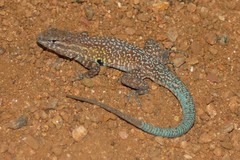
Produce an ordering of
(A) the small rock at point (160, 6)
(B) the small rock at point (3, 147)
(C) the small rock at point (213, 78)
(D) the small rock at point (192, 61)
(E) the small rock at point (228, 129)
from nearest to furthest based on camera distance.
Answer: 1. (B) the small rock at point (3, 147)
2. (E) the small rock at point (228, 129)
3. (C) the small rock at point (213, 78)
4. (D) the small rock at point (192, 61)
5. (A) the small rock at point (160, 6)

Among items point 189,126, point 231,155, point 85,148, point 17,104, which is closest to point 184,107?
point 189,126

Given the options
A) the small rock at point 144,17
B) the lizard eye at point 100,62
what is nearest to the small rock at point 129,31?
the small rock at point 144,17

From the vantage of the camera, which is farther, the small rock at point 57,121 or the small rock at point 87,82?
the small rock at point 87,82

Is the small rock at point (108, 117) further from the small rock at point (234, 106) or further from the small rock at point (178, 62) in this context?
the small rock at point (234, 106)

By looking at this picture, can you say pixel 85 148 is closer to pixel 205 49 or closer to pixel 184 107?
pixel 184 107

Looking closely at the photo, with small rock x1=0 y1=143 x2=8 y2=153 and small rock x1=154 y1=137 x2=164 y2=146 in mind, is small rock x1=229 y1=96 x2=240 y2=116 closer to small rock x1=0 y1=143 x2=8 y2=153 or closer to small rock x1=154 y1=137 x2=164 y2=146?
small rock x1=154 y1=137 x2=164 y2=146

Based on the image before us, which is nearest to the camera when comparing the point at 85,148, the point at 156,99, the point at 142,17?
the point at 85,148

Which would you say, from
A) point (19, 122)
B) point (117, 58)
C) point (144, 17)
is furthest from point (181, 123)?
point (19, 122)
